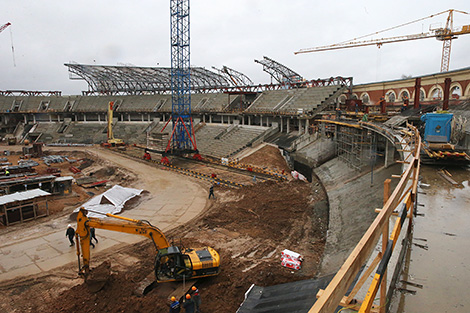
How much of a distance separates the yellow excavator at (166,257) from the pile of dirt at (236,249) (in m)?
0.58

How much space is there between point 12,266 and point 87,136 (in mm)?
54685

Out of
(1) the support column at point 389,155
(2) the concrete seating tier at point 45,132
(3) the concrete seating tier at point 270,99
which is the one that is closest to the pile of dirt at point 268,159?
(3) the concrete seating tier at point 270,99

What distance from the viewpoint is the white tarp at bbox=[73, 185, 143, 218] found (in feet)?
68.9

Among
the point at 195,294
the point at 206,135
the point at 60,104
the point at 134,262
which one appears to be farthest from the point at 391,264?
the point at 60,104

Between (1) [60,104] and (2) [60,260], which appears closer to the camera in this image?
(2) [60,260]

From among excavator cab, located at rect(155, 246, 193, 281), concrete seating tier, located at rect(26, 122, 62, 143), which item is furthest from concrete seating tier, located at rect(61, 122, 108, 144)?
excavator cab, located at rect(155, 246, 193, 281)

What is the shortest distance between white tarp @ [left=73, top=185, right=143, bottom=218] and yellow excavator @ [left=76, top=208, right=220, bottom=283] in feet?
27.1

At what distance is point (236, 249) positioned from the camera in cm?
1543

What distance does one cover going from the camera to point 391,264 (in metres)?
5.53

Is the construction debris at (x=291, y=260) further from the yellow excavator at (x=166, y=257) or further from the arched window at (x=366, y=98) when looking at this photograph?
the arched window at (x=366, y=98)

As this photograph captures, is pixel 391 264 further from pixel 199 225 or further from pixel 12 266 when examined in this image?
pixel 12 266

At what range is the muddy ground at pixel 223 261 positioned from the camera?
1101 centimetres

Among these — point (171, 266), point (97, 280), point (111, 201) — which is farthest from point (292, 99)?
point (97, 280)

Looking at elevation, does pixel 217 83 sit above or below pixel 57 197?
above
